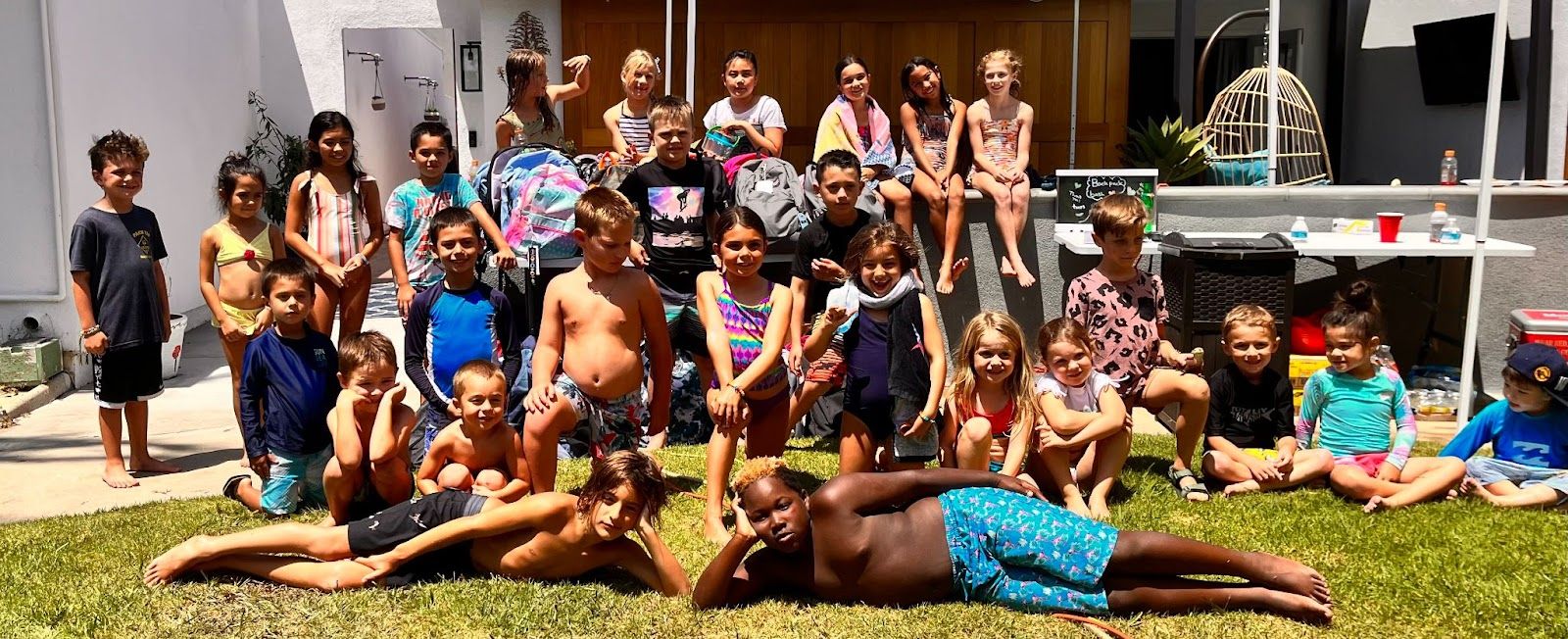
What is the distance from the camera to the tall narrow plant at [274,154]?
12836 millimetres

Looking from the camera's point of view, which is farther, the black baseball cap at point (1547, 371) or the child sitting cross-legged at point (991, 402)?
the black baseball cap at point (1547, 371)

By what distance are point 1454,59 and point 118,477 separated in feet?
32.3

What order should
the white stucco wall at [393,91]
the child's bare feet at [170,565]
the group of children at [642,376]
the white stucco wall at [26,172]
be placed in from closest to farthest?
the child's bare feet at [170,565] → the group of children at [642,376] → the white stucco wall at [26,172] → the white stucco wall at [393,91]

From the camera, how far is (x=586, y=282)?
489 centimetres

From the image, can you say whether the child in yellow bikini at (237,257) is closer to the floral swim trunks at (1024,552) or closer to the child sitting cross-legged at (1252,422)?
the floral swim trunks at (1024,552)

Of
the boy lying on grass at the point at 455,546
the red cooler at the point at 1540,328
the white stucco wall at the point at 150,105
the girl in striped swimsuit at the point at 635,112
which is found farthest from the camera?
the white stucco wall at the point at 150,105

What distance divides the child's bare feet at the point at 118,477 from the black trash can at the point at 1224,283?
16.4 ft

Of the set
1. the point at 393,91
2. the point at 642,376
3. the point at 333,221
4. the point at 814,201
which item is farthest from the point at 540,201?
the point at 393,91

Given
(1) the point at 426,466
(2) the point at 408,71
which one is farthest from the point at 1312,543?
(2) the point at 408,71

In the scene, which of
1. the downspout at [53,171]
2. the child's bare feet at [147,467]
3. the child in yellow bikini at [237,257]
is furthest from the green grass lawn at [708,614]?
the downspout at [53,171]

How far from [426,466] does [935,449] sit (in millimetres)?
1909

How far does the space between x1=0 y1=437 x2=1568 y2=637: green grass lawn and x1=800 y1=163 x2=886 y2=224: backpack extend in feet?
7.23

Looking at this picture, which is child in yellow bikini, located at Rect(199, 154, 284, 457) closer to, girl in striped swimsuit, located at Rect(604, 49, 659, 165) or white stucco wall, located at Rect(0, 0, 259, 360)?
girl in striped swimsuit, located at Rect(604, 49, 659, 165)

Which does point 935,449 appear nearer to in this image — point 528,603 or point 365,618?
point 528,603
